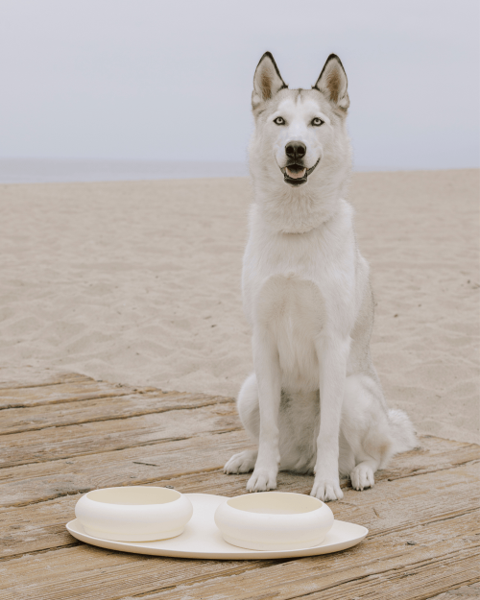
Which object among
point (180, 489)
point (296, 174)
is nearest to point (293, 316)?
point (296, 174)

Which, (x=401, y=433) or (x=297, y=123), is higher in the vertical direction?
(x=297, y=123)

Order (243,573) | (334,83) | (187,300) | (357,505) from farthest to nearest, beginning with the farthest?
(187,300) → (334,83) → (357,505) → (243,573)

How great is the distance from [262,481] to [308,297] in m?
0.68

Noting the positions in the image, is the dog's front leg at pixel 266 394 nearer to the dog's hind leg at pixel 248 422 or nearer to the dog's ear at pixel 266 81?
the dog's hind leg at pixel 248 422

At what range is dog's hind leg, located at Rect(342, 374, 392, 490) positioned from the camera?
2623mm

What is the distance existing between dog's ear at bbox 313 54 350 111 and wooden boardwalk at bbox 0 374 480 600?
56.4 inches

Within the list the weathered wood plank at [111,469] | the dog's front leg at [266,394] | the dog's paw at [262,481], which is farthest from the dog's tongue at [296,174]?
the weathered wood plank at [111,469]

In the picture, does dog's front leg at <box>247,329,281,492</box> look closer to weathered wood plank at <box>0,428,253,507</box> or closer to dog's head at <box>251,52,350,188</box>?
weathered wood plank at <box>0,428,253,507</box>

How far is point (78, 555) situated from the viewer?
6.27 feet

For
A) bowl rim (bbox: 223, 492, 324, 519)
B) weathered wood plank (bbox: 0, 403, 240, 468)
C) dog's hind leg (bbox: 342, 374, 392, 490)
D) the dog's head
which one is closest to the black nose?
the dog's head

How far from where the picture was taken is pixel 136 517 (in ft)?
6.32

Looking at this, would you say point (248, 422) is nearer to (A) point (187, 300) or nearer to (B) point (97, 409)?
(B) point (97, 409)

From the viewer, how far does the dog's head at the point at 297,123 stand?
2404mm

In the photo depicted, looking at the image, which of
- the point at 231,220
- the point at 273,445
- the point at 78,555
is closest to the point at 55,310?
the point at 273,445
